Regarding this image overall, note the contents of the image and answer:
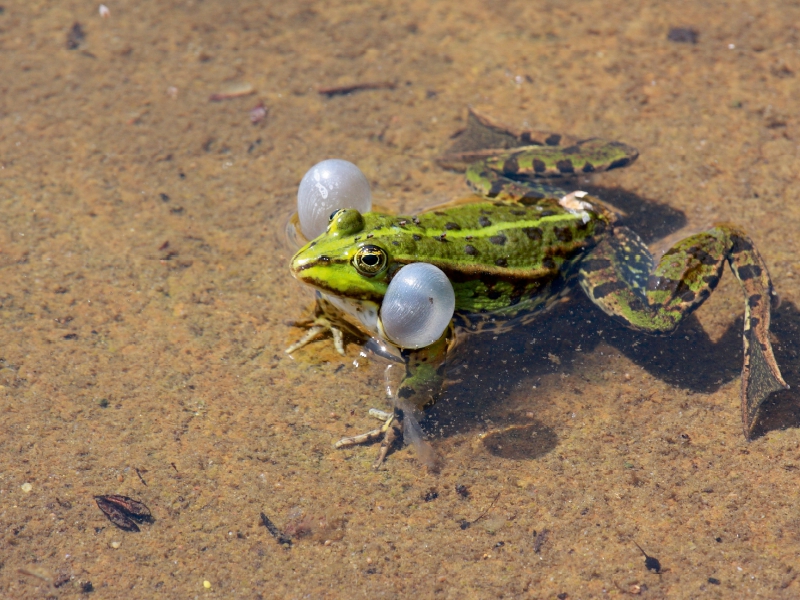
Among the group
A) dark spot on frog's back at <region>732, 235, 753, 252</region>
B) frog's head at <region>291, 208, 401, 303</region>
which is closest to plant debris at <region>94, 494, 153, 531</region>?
frog's head at <region>291, 208, 401, 303</region>

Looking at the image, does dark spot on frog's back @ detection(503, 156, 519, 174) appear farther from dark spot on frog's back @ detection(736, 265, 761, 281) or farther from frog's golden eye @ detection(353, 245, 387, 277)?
dark spot on frog's back @ detection(736, 265, 761, 281)

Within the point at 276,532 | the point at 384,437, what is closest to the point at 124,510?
the point at 276,532

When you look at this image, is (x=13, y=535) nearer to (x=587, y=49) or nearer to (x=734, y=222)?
(x=734, y=222)

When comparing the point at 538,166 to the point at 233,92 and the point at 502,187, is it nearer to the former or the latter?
the point at 502,187

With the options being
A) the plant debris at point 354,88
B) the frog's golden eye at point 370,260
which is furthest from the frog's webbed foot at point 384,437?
the plant debris at point 354,88

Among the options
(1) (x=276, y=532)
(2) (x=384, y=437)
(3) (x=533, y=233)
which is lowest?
(1) (x=276, y=532)

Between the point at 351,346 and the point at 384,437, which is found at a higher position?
the point at 351,346

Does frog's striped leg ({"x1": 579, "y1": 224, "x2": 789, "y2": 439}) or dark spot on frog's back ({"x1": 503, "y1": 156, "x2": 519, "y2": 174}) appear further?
dark spot on frog's back ({"x1": 503, "y1": 156, "x2": 519, "y2": 174})
